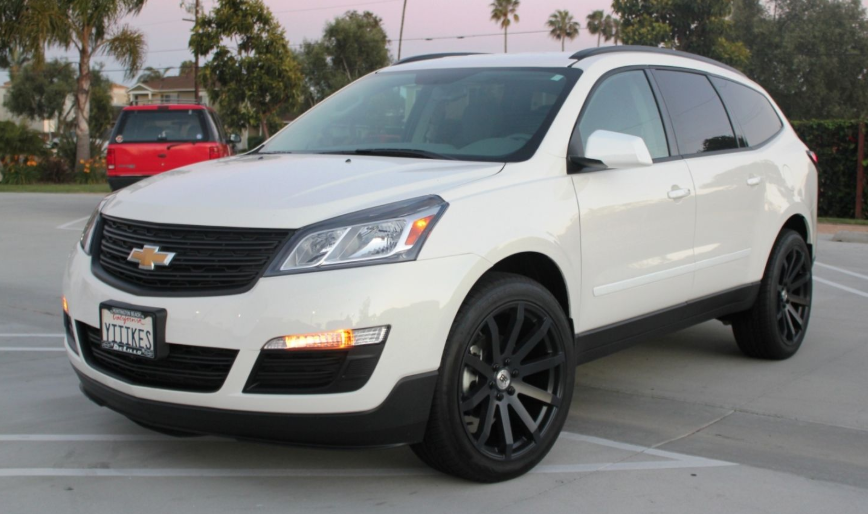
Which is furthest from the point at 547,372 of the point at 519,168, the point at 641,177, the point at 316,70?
the point at 316,70

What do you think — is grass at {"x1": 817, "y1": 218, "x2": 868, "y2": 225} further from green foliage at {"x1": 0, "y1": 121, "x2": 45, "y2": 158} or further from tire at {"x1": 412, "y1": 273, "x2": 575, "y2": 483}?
green foliage at {"x1": 0, "y1": 121, "x2": 45, "y2": 158}

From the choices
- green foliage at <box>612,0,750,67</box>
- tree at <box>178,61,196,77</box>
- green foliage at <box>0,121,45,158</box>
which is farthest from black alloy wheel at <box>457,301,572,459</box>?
tree at <box>178,61,196,77</box>

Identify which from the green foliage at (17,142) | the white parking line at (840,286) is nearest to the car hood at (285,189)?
the white parking line at (840,286)

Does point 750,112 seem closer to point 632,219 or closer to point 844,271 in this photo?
point 632,219

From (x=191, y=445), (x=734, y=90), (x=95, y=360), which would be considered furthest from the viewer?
(x=734, y=90)

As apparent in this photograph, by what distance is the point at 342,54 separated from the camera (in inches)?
2277

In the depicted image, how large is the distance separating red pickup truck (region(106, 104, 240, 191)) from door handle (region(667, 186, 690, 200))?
422 inches

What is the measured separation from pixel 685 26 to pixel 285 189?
43986mm

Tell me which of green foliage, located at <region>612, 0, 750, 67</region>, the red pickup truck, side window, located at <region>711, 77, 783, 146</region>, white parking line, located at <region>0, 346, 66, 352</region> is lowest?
white parking line, located at <region>0, 346, 66, 352</region>

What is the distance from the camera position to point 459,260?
3.52m

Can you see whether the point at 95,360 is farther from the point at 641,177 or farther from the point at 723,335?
the point at 723,335

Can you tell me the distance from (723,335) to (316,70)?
177 ft

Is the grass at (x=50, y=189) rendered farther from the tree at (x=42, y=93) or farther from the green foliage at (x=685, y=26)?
the tree at (x=42, y=93)

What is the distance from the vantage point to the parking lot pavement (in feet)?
11.9
